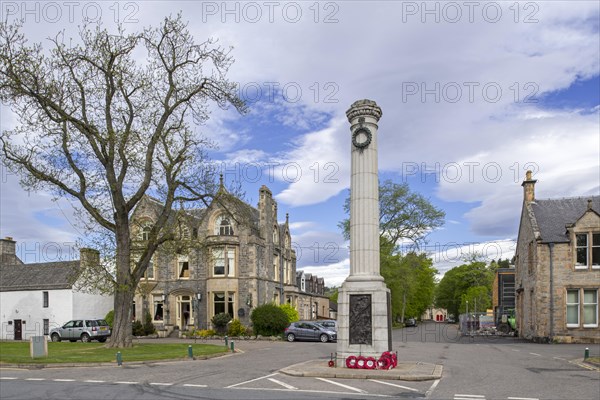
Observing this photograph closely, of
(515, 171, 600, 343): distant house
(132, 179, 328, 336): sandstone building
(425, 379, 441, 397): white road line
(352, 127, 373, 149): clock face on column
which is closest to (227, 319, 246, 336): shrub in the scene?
(132, 179, 328, 336): sandstone building

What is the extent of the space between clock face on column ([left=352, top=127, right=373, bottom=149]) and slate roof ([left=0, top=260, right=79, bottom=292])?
3486 centimetres

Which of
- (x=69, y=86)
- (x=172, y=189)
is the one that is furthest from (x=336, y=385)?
(x=69, y=86)

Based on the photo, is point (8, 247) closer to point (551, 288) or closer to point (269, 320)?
point (269, 320)

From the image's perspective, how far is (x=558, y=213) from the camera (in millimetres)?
38281

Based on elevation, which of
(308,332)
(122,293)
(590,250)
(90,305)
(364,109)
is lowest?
(308,332)

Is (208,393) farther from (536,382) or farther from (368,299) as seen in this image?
(536,382)

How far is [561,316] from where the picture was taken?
34.6 m

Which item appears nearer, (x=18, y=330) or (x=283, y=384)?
(x=283, y=384)

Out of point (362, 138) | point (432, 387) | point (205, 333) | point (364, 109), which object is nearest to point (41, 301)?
point (205, 333)

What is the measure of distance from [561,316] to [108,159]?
96.0 ft

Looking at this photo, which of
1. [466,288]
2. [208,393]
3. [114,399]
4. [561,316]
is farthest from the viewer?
[466,288]

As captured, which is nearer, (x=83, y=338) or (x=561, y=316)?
(x=561, y=316)

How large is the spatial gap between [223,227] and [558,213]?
26.3 metres

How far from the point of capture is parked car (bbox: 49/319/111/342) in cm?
3900
